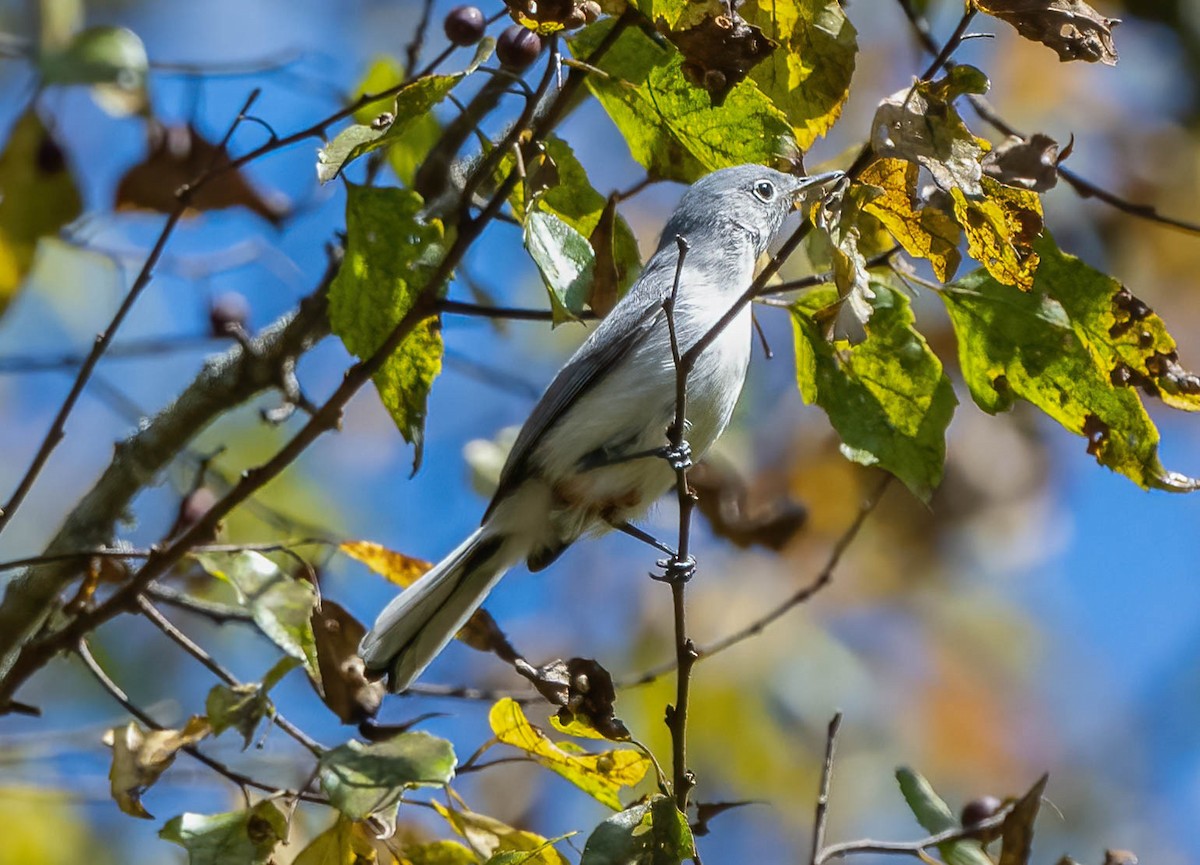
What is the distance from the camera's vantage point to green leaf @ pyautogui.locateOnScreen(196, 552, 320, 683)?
2.07m

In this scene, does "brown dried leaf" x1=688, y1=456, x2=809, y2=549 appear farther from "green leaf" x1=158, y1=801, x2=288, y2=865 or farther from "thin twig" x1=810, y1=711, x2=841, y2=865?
"green leaf" x1=158, y1=801, x2=288, y2=865

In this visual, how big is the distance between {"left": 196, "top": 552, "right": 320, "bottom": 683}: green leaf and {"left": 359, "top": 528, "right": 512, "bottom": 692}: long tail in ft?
0.71

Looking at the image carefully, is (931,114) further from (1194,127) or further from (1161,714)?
(1161,714)

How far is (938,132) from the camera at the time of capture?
149cm

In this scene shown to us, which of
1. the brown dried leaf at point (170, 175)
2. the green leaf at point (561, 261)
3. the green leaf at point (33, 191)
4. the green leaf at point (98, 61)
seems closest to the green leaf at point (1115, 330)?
the green leaf at point (561, 261)

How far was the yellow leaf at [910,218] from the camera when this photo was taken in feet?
5.40

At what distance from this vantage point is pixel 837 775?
618 centimetres

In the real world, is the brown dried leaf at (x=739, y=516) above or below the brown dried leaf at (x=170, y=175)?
below

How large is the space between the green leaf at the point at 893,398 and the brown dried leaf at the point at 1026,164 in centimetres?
36

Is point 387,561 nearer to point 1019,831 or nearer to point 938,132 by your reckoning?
point 1019,831

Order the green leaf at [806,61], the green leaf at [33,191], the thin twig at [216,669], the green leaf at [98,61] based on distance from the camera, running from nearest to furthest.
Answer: the green leaf at [806,61] → the thin twig at [216,669] → the green leaf at [98,61] → the green leaf at [33,191]

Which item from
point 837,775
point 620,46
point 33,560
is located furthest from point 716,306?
point 837,775

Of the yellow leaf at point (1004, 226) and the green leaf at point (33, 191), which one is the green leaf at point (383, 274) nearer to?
the yellow leaf at point (1004, 226)

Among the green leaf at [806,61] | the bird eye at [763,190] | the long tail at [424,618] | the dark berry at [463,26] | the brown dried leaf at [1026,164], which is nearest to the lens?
the brown dried leaf at [1026,164]
